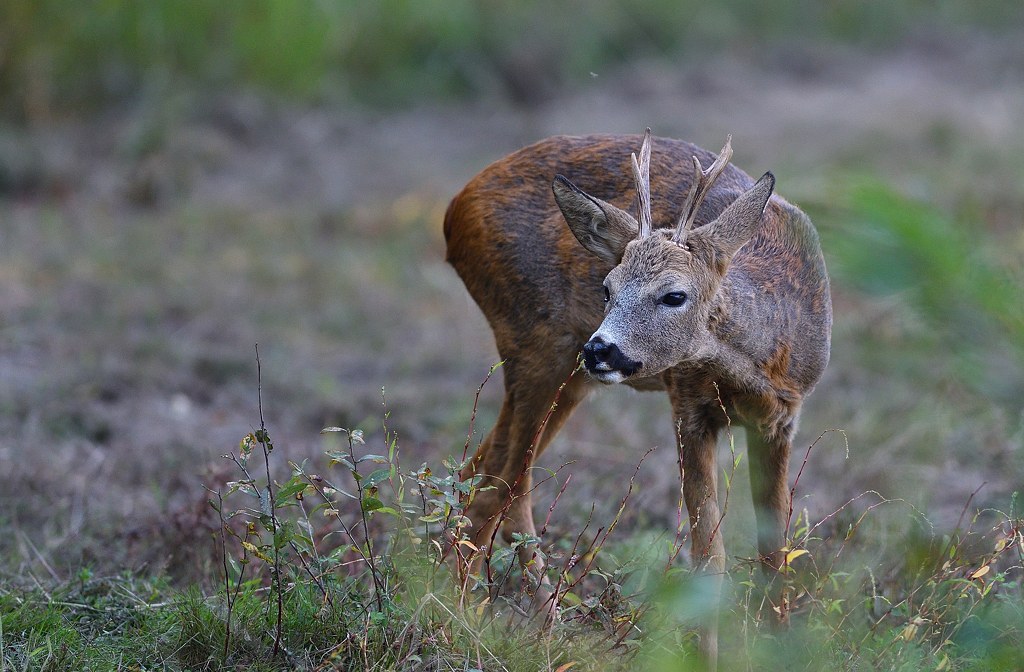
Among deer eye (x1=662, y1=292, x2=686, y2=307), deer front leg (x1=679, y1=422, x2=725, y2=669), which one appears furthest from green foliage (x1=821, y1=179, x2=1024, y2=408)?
deer front leg (x1=679, y1=422, x2=725, y2=669)

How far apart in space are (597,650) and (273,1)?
9573 mm

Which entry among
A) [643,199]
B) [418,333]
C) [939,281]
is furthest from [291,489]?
[418,333]

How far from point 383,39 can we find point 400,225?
413 centimetres

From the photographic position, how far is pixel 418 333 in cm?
810

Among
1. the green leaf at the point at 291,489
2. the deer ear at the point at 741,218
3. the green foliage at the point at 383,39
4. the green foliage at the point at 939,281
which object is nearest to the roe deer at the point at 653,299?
the deer ear at the point at 741,218

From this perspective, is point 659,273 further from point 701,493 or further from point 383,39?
point 383,39

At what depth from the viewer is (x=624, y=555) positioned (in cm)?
428

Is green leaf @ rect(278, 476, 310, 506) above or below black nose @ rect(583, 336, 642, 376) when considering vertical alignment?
below

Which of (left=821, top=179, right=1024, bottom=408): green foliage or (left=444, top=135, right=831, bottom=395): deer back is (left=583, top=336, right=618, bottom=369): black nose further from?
(left=821, top=179, right=1024, bottom=408): green foliage

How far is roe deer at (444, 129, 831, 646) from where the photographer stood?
361cm

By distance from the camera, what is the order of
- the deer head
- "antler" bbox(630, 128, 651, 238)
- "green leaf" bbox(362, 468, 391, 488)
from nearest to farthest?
1. "green leaf" bbox(362, 468, 391, 488)
2. the deer head
3. "antler" bbox(630, 128, 651, 238)

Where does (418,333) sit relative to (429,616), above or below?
below

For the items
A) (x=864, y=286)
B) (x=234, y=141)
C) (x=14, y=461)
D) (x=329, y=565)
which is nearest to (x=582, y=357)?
(x=329, y=565)

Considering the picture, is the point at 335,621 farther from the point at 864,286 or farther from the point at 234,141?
the point at 234,141
